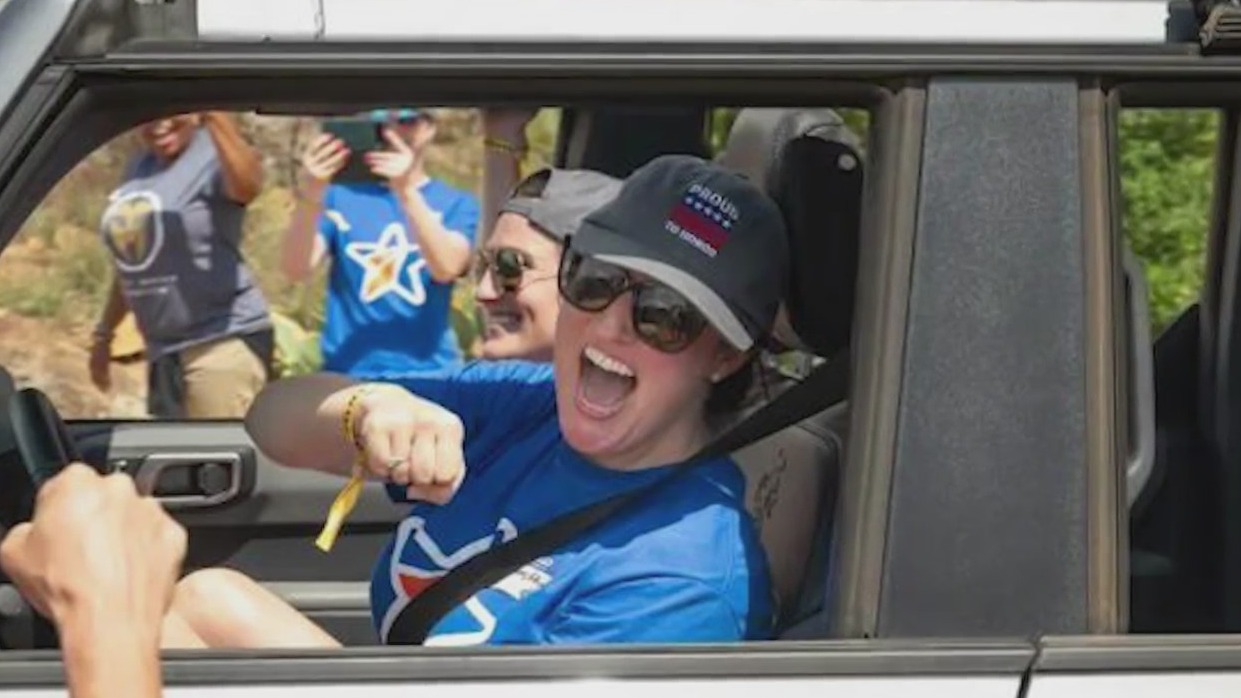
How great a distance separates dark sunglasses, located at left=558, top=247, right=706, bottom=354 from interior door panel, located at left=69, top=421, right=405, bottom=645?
122 cm

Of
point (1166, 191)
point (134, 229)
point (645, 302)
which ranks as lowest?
point (645, 302)

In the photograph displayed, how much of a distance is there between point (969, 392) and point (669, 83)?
39 centimetres

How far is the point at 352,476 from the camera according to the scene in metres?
2.64

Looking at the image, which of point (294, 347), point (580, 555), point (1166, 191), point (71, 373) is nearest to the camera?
point (580, 555)

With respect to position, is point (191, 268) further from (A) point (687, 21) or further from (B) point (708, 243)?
(A) point (687, 21)

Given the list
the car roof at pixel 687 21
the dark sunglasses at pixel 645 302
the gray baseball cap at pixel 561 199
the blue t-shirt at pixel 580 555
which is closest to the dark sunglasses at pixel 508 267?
the gray baseball cap at pixel 561 199

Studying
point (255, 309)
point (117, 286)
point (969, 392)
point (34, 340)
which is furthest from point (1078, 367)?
point (34, 340)

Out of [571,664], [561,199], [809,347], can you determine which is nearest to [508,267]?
[561,199]

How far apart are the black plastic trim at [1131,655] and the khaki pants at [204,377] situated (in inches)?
155

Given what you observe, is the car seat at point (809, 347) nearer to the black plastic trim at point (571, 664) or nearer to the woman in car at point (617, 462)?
the woman in car at point (617, 462)

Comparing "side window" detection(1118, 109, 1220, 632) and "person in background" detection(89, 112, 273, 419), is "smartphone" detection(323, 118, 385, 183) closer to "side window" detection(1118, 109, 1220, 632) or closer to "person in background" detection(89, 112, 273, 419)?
"person in background" detection(89, 112, 273, 419)

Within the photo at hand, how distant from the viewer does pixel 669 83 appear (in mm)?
2158

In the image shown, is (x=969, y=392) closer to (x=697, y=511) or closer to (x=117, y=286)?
(x=697, y=511)

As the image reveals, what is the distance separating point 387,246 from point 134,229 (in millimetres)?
657
